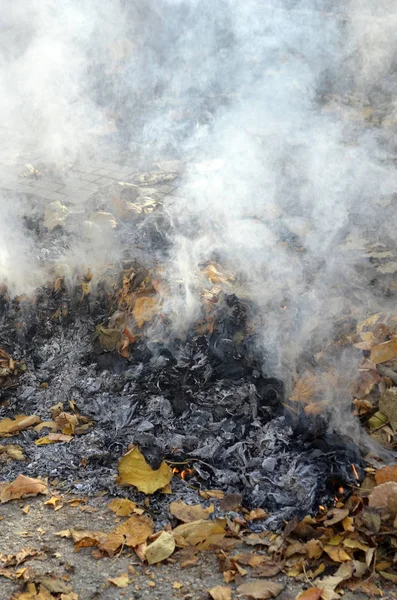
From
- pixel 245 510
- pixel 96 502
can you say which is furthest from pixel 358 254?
pixel 96 502

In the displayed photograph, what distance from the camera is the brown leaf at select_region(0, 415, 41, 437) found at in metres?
3.86

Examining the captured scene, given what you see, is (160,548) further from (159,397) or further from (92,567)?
(159,397)

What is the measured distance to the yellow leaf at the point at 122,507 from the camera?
320 cm

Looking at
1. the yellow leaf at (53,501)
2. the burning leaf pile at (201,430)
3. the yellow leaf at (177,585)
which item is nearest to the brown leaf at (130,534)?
the burning leaf pile at (201,430)

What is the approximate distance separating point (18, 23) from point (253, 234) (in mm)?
6566

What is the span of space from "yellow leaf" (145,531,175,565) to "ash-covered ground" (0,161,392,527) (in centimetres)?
26

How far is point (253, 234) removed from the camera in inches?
212

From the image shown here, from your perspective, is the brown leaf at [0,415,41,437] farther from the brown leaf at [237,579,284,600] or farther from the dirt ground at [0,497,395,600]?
the brown leaf at [237,579,284,600]

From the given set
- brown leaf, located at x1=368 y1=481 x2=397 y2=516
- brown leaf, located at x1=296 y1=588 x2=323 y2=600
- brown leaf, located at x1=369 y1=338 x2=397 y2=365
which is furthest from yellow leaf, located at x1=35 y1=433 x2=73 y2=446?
brown leaf, located at x1=369 y1=338 x2=397 y2=365

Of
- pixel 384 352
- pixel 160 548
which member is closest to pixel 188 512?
pixel 160 548

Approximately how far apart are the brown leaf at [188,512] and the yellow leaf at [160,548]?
0.56 feet

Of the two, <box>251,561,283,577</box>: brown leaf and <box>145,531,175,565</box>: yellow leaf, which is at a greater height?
<box>251,561,283,577</box>: brown leaf

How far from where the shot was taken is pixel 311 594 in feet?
8.53

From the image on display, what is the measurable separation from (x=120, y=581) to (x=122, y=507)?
511 mm
